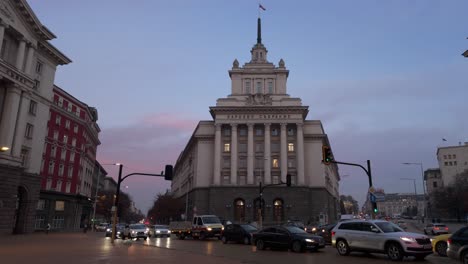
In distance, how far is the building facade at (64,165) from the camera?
64.2 m

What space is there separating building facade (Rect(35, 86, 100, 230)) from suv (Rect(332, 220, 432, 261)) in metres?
56.3

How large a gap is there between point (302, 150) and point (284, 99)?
39.3ft

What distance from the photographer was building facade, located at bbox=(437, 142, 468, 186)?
445ft

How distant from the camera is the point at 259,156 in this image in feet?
263

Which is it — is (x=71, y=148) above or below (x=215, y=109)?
below

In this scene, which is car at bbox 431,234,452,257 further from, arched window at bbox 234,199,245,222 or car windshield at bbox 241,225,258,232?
arched window at bbox 234,199,245,222

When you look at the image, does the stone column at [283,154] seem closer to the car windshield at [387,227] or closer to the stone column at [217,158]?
the stone column at [217,158]

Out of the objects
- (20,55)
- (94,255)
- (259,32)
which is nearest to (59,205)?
(20,55)

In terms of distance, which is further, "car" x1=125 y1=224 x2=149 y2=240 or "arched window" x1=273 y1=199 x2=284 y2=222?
"arched window" x1=273 y1=199 x2=284 y2=222

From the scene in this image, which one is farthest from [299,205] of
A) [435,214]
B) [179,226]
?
[435,214]

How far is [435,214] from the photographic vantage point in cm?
12825

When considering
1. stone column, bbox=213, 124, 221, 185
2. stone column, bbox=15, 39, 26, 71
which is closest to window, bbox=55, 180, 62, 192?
stone column, bbox=213, 124, 221, 185

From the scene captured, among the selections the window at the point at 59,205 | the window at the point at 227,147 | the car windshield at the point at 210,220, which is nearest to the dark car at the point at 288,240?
the car windshield at the point at 210,220

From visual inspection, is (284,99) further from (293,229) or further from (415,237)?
(415,237)
